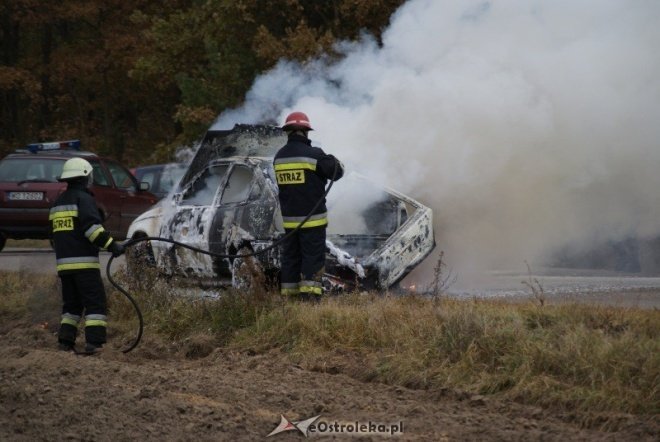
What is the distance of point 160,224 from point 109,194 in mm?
7876

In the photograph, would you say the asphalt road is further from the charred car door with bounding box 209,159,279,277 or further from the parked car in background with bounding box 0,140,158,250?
the parked car in background with bounding box 0,140,158,250

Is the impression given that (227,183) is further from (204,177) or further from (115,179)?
(115,179)

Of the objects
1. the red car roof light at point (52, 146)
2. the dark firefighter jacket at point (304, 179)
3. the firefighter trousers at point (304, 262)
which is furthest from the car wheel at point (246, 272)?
the red car roof light at point (52, 146)

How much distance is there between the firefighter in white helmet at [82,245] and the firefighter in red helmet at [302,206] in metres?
1.67

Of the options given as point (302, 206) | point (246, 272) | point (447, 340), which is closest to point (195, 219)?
point (246, 272)

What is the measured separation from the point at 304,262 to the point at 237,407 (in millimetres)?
3049

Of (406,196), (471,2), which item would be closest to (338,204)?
(406,196)

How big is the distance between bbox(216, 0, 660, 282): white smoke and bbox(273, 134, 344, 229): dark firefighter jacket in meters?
2.22

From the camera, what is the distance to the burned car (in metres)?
11.1

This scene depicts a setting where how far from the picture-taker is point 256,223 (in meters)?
11.4

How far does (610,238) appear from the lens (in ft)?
47.8

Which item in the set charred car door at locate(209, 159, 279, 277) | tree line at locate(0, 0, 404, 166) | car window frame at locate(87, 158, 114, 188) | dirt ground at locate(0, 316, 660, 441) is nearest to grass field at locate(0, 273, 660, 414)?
dirt ground at locate(0, 316, 660, 441)

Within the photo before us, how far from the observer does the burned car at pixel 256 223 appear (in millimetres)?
11055

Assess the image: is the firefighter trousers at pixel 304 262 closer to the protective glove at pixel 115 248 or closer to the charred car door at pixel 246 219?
the charred car door at pixel 246 219
